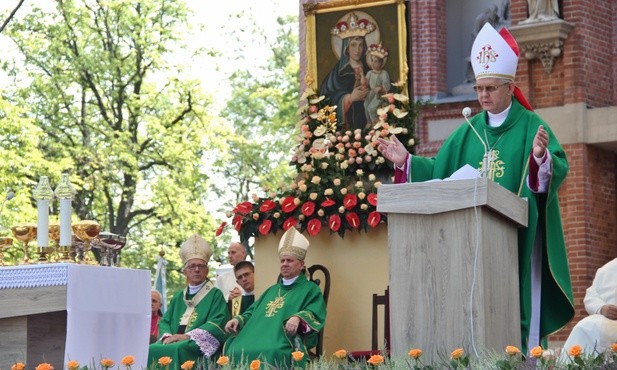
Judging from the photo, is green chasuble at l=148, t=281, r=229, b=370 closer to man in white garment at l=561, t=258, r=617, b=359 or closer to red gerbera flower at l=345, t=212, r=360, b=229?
red gerbera flower at l=345, t=212, r=360, b=229

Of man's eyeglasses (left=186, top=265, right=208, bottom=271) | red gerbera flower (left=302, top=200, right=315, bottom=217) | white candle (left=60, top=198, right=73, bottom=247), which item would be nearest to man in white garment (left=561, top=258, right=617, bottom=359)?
red gerbera flower (left=302, top=200, right=315, bottom=217)

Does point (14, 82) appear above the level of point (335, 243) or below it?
above

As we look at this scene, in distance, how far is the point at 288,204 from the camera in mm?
11648

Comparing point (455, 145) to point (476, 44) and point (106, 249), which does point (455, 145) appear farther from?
point (106, 249)

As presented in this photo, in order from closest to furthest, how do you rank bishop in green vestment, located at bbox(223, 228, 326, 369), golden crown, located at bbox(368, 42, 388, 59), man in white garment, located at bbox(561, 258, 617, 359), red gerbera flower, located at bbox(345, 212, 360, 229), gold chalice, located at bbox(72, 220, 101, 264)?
gold chalice, located at bbox(72, 220, 101, 264), man in white garment, located at bbox(561, 258, 617, 359), bishop in green vestment, located at bbox(223, 228, 326, 369), red gerbera flower, located at bbox(345, 212, 360, 229), golden crown, located at bbox(368, 42, 388, 59)

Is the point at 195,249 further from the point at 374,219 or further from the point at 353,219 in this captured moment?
the point at 374,219

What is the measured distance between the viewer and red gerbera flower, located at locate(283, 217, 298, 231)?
11.6 m

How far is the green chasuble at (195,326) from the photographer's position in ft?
35.3

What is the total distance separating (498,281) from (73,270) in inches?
107

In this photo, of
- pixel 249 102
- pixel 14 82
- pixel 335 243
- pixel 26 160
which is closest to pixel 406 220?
pixel 335 243

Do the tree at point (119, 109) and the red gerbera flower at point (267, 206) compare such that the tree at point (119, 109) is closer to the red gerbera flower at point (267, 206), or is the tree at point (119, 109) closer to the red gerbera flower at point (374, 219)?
the red gerbera flower at point (267, 206)

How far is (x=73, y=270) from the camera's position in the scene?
8.31m

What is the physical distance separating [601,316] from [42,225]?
4.26 m

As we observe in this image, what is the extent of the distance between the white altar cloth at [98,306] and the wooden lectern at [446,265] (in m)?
1.89
